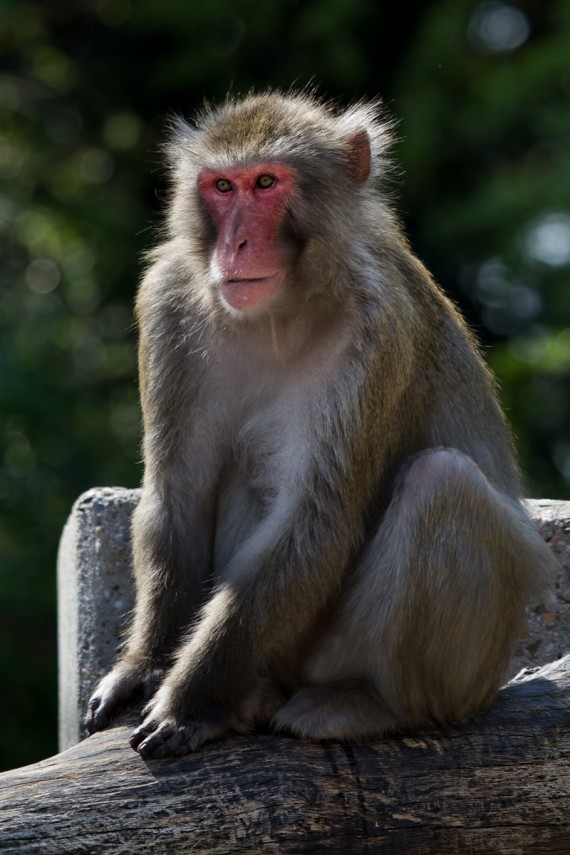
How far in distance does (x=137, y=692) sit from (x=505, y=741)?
A: 1.32 metres

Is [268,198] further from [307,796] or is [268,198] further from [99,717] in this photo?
[307,796]

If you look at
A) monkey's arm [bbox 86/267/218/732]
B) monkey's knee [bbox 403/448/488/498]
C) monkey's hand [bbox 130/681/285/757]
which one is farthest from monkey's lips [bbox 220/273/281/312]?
monkey's hand [bbox 130/681/285/757]

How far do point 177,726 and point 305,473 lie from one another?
0.96m

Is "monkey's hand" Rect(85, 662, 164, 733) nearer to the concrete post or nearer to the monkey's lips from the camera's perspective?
the concrete post

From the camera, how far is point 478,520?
462cm

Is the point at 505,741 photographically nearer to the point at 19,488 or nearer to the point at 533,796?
the point at 533,796

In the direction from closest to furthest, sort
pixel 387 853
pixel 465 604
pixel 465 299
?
pixel 387 853 < pixel 465 604 < pixel 465 299

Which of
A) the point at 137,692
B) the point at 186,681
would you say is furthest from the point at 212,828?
the point at 137,692

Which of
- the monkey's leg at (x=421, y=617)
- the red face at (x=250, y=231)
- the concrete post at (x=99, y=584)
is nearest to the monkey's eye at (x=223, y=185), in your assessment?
the red face at (x=250, y=231)

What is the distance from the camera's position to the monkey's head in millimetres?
4652

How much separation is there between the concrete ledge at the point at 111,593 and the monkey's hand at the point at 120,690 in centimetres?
107

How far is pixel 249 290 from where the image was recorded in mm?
4613

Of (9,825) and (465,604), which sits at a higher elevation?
(465,604)

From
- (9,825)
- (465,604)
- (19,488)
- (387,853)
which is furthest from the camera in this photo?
(19,488)
